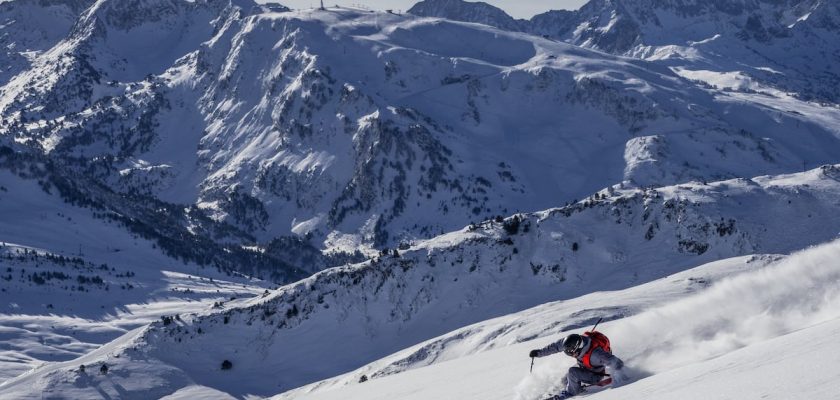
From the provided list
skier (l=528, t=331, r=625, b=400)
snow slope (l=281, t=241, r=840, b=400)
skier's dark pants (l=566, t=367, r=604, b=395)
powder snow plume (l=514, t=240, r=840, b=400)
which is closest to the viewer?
snow slope (l=281, t=241, r=840, b=400)

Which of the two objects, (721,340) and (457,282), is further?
(457,282)

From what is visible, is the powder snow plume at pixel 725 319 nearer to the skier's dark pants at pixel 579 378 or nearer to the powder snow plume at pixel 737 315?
the powder snow plume at pixel 737 315

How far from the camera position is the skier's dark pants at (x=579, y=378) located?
19703 mm

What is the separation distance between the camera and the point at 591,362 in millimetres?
19656

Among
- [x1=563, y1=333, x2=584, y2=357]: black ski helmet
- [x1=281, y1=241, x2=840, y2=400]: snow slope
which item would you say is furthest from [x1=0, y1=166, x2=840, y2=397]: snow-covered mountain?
[x1=563, y1=333, x2=584, y2=357]: black ski helmet

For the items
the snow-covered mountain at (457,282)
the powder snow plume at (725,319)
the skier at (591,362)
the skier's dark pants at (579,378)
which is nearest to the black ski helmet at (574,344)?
the skier at (591,362)

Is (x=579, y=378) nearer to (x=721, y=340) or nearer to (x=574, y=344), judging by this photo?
(x=574, y=344)

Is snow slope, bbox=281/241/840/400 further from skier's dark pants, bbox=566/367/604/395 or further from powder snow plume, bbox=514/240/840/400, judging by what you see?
skier's dark pants, bbox=566/367/604/395

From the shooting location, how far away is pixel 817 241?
269ft

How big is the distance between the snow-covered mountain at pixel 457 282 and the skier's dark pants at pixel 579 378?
199ft

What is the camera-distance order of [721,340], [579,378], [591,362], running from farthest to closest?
1. [721,340]
2. [579,378]
3. [591,362]

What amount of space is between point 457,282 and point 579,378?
65455 mm

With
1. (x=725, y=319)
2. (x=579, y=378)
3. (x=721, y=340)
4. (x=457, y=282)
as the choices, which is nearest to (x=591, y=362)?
(x=579, y=378)

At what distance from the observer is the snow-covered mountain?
82.4 metres
